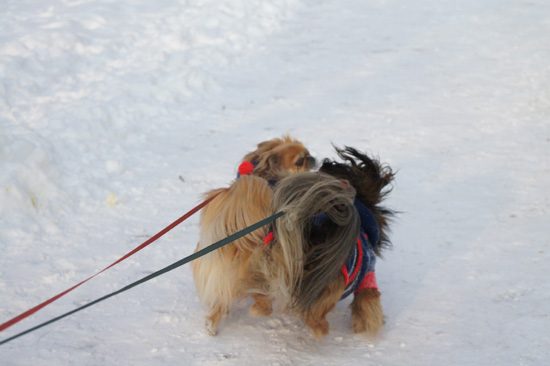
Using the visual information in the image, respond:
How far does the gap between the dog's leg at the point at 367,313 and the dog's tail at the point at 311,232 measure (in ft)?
1.56

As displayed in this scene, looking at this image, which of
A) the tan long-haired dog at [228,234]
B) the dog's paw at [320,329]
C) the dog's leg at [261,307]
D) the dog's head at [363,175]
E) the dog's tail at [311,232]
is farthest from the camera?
the dog's head at [363,175]

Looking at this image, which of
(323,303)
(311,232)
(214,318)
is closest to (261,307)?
(214,318)

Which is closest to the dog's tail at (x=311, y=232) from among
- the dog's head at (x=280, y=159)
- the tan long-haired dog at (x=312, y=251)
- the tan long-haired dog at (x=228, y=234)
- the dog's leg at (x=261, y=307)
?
the tan long-haired dog at (x=312, y=251)

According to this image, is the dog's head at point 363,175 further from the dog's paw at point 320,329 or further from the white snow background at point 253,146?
the white snow background at point 253,146

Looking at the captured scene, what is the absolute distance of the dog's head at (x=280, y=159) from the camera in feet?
10.9

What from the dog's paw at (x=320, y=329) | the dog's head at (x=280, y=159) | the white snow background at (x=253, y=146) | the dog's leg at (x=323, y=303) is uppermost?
the dog's head at (x=280, y=159)

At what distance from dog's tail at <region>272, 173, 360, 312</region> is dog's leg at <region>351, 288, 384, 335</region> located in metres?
0.48

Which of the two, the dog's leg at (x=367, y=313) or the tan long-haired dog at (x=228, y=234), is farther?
the dog's leg at (x=367, y=313)

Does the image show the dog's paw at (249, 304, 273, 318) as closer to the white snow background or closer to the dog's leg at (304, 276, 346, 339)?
the white snow background

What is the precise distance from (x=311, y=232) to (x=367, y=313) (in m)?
0.70

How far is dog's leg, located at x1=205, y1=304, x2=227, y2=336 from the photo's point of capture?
2934 mm

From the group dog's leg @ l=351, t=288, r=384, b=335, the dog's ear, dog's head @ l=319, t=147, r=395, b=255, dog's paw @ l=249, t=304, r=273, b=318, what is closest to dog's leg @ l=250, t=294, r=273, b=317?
dog's paw @ l=249, t=304, r=273, b=318

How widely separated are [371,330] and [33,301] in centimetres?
185

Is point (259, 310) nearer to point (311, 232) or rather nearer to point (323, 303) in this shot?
point (323, 303)
